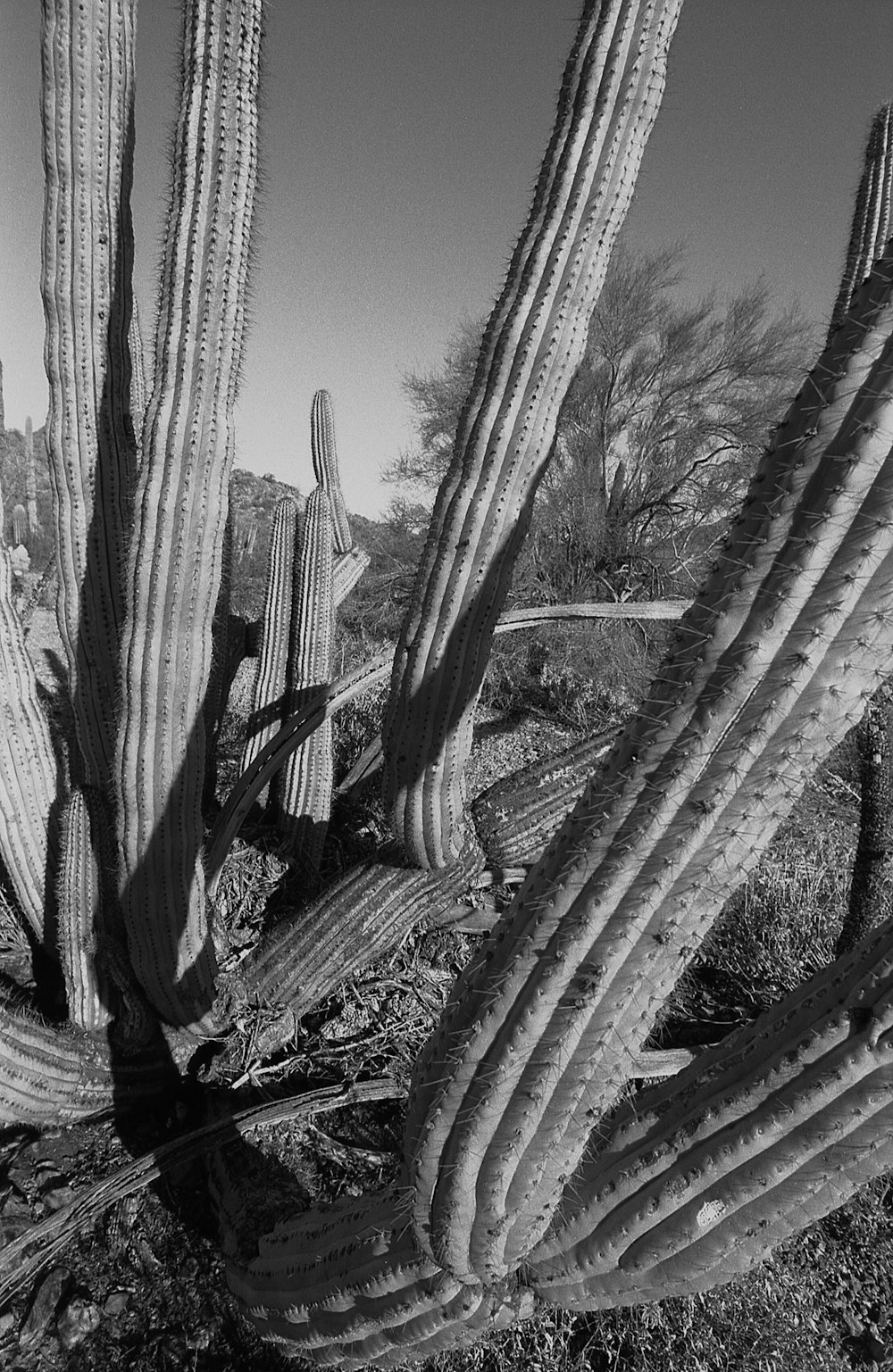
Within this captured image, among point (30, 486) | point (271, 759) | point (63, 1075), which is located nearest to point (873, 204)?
point (271, 759)

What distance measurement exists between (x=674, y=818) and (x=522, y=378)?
1440 mm

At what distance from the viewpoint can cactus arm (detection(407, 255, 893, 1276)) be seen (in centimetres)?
82

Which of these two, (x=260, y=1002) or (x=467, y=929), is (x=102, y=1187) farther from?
(x=467, y=929)

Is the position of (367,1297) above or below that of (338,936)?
above

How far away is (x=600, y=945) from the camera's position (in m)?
1.00

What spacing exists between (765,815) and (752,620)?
0.26 m

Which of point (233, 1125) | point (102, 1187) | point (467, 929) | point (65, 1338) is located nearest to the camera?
point (65, 1338)

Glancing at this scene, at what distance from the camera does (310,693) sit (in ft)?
12.8

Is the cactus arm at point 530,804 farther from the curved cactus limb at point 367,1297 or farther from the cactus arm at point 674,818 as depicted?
the cactus arm at point 674,818

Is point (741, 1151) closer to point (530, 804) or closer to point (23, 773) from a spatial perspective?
point (530, 804)

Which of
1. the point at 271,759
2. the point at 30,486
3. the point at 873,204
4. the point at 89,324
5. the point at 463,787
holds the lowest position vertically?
the point at 30,486

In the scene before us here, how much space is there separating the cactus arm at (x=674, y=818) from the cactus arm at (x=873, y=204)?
14.0 feet

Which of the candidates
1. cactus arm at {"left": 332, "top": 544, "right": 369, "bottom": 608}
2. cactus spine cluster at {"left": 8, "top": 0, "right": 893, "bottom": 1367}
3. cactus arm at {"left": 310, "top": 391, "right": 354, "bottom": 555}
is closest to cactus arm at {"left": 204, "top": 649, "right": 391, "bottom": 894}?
cactus spine cluster at {"left": 8, "top": 0, "right": 893, "bottom": 1367}

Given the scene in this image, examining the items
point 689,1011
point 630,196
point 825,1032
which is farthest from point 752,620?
point 689,1011
